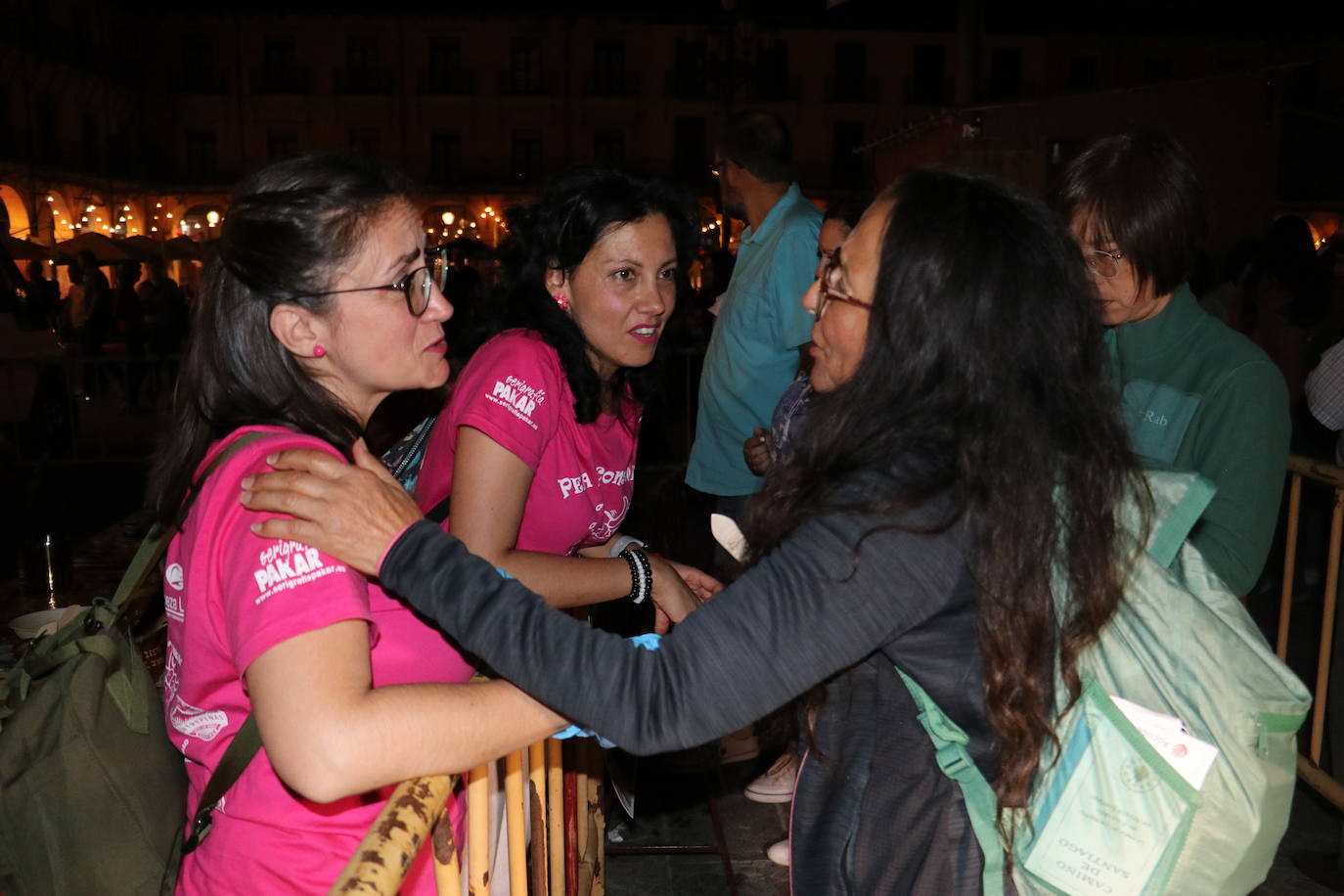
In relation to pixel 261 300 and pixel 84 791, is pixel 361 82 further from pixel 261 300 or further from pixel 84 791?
pixel 84 791

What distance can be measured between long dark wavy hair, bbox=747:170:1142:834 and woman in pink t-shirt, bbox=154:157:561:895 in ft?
2.05

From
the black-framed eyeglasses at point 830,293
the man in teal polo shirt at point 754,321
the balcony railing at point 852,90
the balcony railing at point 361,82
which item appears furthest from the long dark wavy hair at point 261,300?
the balcony railing at point 852,90

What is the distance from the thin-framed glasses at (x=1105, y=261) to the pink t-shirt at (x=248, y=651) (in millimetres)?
1937

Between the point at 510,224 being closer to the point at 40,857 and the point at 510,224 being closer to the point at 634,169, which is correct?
the point at 634,169

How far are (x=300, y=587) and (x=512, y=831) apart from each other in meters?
0.74

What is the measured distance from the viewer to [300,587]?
1.44 m

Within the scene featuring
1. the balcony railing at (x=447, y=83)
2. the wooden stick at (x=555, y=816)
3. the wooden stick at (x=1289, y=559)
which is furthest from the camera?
the balcony railing at (x=447, y=83)

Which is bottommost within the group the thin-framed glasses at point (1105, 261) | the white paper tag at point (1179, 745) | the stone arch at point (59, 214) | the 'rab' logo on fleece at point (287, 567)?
the white paper tag at point (1179, 745)

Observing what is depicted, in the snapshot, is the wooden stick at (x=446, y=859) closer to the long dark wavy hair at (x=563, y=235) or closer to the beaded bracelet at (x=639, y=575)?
the beaded bracelet at (x=639, y=575)

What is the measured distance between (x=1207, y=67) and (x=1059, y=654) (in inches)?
2163

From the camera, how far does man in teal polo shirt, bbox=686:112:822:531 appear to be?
4.62 meters

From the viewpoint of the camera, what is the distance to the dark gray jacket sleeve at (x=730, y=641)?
139 centimetres

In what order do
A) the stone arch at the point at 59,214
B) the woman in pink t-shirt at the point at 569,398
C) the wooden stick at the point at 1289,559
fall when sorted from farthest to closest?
the stone arch at the point at 59,214, the wooden stick at the point at 1289,559, the woman in pink t-shirt at the point at 569,398

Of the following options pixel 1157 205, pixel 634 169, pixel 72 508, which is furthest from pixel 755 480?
pixel 72 508
